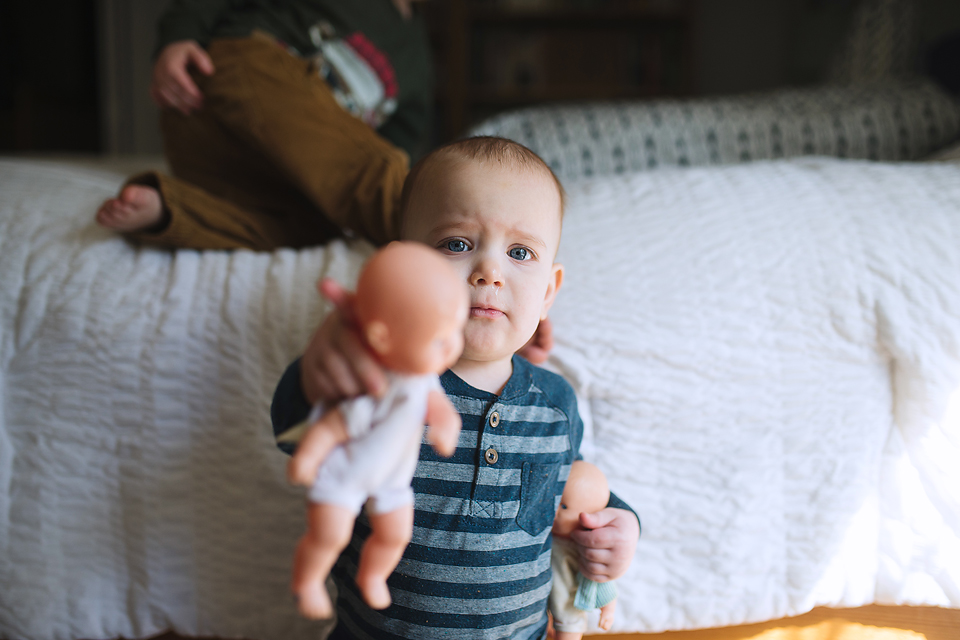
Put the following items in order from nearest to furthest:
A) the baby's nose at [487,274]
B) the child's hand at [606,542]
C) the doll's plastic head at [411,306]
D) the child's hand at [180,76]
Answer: the doll's plastic head at [411,306]
the baby's nose at [487,274]
the child's hand at [606,542]
the child's hand at [180,76]

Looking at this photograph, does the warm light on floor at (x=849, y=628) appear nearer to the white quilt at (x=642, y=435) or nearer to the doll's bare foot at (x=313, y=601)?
the white quilt at (x=642, y=435)

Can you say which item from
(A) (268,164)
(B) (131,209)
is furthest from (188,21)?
(B) (131,209)

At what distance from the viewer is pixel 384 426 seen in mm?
338

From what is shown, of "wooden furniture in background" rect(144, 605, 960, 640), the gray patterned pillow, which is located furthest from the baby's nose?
the gray patterned pillow

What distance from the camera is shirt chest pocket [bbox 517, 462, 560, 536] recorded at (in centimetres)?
52

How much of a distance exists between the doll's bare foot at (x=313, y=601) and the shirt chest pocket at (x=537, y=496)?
0.73 feet

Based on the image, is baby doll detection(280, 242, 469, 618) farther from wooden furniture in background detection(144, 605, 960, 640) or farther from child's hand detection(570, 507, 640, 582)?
wooden furniture in background detection(144, 605, 960, 640)

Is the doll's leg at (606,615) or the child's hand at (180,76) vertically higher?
the child's hand at (180,76)

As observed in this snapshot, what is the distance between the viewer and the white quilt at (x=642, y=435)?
2.12 feet

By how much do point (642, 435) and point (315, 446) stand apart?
1.39 ft

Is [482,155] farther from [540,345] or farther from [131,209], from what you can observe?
[131,209]

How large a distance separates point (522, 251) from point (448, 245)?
0.06 meters

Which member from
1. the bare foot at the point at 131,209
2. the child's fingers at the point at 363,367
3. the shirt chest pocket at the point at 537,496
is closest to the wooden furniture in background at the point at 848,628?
the shirt chest pocket at the point at 537,496

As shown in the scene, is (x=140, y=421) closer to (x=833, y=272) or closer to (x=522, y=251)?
(x=522, y=251)
